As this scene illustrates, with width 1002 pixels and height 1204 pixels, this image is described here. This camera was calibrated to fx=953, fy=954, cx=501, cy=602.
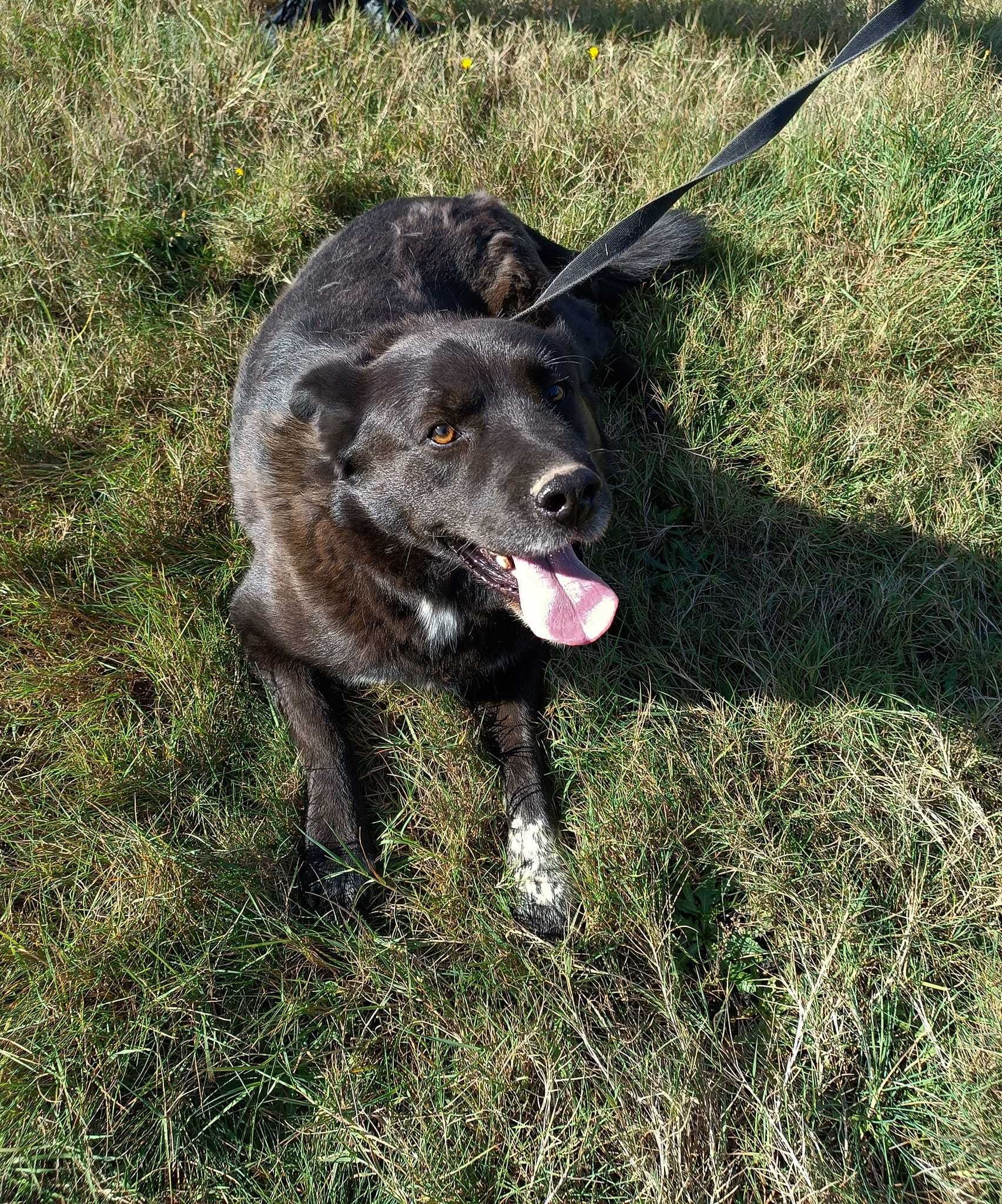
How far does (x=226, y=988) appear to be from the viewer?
2.40m

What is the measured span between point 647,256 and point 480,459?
1.95 m

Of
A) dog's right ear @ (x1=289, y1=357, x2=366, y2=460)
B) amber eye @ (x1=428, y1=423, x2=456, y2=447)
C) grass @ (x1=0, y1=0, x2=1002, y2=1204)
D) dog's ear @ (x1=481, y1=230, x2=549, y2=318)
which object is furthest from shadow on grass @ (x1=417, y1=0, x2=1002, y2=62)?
amber eye @ (x1=428, y1=423, x2=456, y2=447)

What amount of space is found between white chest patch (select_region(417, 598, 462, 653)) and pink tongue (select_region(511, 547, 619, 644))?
31cm

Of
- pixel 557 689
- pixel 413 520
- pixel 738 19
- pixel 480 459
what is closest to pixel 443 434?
pixel 480 459

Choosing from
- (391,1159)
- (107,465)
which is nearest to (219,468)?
(107,465)

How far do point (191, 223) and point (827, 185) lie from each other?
110 inches

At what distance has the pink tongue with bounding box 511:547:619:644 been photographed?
254cm

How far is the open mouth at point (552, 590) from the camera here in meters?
2.54

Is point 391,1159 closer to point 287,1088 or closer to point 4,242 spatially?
point 287,1088

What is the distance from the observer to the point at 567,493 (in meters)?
2.35

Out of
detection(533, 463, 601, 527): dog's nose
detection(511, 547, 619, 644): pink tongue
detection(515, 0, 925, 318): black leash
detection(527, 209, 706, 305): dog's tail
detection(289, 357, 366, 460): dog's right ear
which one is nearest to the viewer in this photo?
detection(515, 0, 925, 318): black leash

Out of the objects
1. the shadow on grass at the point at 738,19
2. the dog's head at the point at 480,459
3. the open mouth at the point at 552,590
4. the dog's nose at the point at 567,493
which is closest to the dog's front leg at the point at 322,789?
the dog's head at the point at 480,459

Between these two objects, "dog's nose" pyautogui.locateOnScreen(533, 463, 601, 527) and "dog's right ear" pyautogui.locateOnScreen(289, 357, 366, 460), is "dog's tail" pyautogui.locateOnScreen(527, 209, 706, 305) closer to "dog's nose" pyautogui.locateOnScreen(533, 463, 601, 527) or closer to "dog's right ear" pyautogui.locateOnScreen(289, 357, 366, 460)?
"dog's right ear" pyautogui.locateOnScreen(289, 357, 366, 460)

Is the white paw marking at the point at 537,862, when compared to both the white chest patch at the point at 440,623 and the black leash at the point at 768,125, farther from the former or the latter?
the black leash at the point at 768,125
